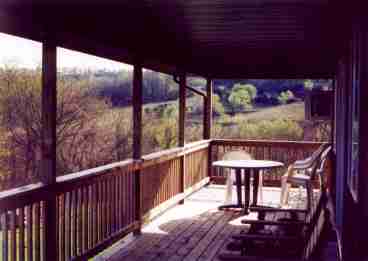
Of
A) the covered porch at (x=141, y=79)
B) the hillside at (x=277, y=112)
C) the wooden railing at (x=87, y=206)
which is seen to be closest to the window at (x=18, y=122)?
the covered porch at (x=141, y=79)

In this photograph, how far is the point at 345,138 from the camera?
4.35 m

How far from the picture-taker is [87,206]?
462 cm

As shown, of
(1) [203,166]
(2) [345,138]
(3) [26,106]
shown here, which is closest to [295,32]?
(2) [345,138]

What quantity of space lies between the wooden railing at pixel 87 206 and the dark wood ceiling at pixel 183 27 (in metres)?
1.19

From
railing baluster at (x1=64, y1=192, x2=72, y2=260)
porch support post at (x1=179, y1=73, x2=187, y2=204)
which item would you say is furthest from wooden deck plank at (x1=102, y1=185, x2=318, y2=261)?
railing baluster at (x1=64, y1=192, x2=72, y2=260)

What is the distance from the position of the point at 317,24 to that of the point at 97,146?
13.7 metres

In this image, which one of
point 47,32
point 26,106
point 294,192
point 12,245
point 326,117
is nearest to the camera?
point 12,245

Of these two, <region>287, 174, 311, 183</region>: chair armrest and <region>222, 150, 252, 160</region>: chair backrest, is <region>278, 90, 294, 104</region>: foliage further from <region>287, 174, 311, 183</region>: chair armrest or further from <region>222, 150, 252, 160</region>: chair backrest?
<region>287, 174, 311, 183</region>: chair armrest

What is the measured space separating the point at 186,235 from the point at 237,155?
406 cm

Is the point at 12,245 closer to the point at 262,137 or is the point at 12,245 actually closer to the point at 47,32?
the point at 47,32

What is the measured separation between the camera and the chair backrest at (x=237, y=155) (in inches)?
385

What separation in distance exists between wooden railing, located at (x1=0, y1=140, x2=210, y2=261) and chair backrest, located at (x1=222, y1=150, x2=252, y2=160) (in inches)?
91.7

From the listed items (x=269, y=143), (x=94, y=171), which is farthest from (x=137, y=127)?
(x=269, y=143)

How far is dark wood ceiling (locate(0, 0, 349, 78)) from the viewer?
374 centimetres
